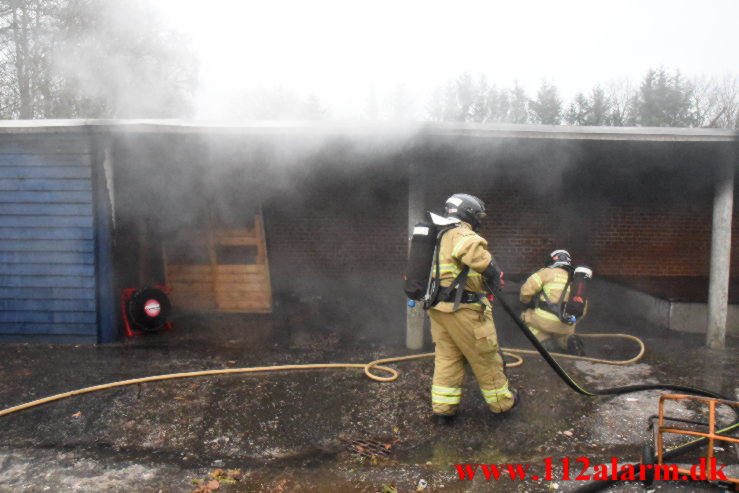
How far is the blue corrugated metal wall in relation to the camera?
5.08 m

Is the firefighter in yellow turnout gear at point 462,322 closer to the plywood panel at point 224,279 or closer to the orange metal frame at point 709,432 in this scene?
the orange metal frame at point 709,432

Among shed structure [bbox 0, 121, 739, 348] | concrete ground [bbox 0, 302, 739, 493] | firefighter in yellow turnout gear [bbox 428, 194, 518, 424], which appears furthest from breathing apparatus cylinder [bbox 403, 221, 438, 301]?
shed structure [bbox 0, 121, 739, 348]

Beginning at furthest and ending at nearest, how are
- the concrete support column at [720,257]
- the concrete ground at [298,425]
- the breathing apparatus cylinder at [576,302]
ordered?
the concrete support column at [720,257]
the breathing apparatus cylinder at [576,302]
the concrete ground at [298,425]

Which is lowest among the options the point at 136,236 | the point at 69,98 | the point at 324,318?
the point at 324,318

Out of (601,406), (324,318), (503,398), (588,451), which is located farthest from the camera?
(324,318)

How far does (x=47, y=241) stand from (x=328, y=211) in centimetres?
386

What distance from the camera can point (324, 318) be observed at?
657 centimetres

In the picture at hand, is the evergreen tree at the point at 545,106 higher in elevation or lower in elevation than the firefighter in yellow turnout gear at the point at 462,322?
higher

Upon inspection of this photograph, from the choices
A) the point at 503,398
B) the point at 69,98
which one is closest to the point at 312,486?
the point at 503,398

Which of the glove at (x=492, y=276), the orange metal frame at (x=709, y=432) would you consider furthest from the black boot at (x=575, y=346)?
the orange metal frame at (x=709, y=432)

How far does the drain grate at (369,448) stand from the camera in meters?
3.03

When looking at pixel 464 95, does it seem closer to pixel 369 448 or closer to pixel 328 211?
pixel 328 211

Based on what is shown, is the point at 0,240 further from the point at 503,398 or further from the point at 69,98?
the point at 503,398

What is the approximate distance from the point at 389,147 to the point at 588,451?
319 centimetres
